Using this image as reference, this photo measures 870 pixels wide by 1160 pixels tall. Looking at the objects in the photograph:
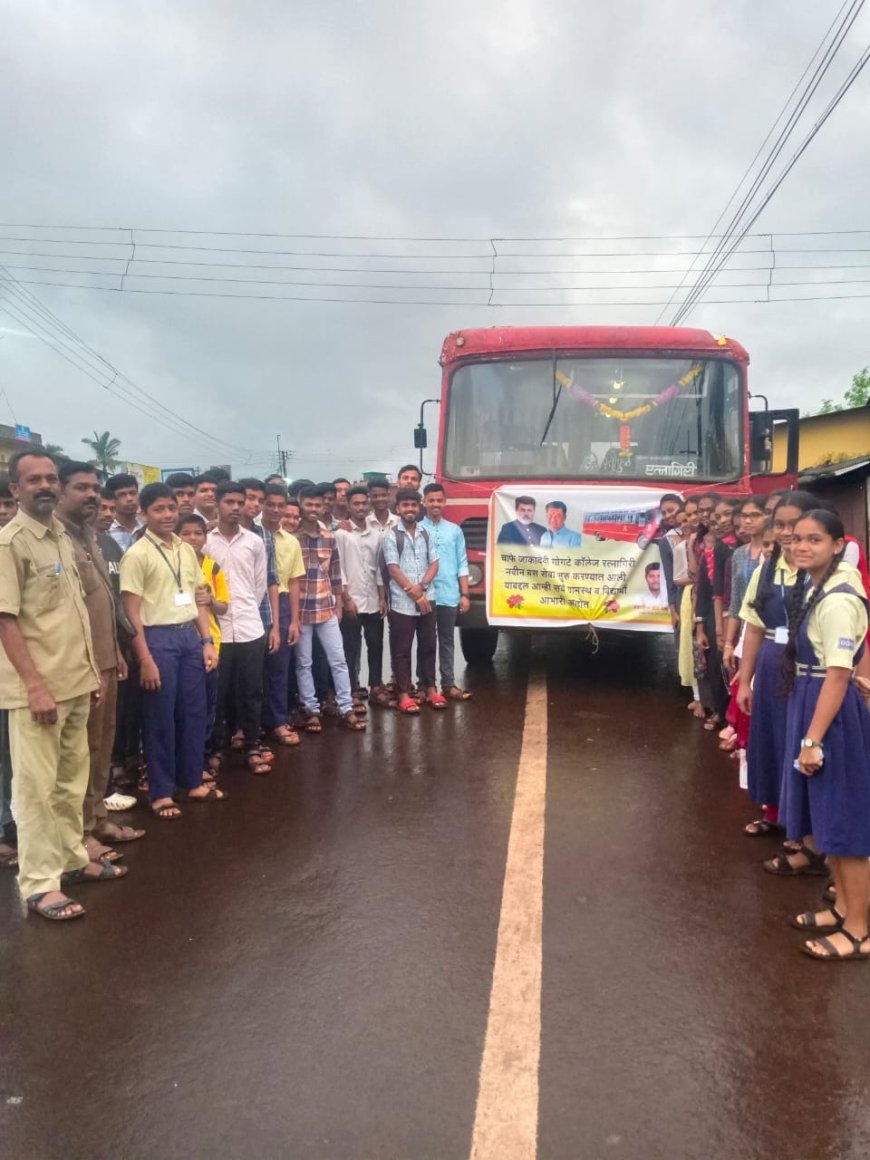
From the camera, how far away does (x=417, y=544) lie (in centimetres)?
660

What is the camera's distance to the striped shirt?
612cm

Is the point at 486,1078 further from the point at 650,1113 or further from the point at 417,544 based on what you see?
the point at 417,544

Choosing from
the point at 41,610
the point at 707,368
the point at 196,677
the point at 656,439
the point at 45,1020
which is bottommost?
the point at 45,1020

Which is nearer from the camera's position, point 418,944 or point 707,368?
point 418,944

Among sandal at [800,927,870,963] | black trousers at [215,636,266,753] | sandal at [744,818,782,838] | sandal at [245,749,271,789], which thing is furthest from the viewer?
black trousers at [215,636,266,753]

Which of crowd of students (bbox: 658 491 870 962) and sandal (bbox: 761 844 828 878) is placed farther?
sandal (bbox: 761 844 828 878)

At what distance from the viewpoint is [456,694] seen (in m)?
6.90

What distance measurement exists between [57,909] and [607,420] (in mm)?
5579

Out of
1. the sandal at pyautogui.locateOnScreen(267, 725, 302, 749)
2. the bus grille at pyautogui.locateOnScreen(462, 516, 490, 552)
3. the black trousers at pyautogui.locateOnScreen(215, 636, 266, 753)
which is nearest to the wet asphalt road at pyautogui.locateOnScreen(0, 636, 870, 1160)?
the black trousers at pyautogui.locateOnScreen(215, 636, 266, 753)

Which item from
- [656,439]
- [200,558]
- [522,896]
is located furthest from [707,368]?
[522,896]

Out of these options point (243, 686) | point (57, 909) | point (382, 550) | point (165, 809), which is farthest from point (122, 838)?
point (382, 550)

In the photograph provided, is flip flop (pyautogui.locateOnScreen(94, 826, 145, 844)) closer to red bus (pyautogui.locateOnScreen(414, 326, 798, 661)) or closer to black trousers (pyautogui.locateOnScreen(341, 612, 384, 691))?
black trousers (pyautogui.locateOnScreen(341, 612, 384, 691))

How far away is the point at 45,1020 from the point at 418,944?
1.23m

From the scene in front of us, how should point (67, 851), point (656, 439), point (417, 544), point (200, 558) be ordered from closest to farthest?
point (67, 851), point (200, 558), point (417, 544), point (656, 439)
